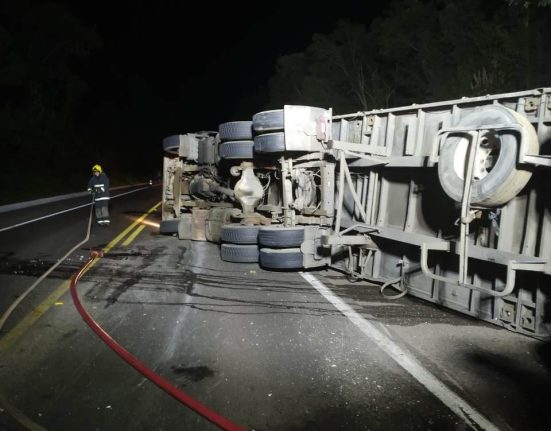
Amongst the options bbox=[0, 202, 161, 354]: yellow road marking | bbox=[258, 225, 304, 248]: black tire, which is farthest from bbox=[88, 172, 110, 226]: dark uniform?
bbox=[258, 225, 304, 248]: black tire

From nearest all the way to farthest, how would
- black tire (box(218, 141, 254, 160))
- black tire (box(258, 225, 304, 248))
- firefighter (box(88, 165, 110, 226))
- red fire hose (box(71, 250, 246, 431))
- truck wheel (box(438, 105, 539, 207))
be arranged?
red fire hose (box(71, 250, 246, 431))
truck wheel (box(438, 105, 539, 207))
black tire (box(258, 225, 304, 248))
black tire (box(218, 141, 254, 160))
firefighter (box(88, 165, 110, 226))

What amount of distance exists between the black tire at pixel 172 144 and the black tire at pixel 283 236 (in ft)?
15.8

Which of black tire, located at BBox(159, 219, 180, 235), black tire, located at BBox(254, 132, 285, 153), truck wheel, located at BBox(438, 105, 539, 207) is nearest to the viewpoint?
truck wheel, located at BBox(438, 105, 539, 207)

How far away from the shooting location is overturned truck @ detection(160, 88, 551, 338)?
4074 millimetres

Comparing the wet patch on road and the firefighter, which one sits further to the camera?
the firefighter

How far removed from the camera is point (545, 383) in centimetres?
338

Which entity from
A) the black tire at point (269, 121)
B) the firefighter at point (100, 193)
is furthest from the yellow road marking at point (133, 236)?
the black tire at point (269, 121)

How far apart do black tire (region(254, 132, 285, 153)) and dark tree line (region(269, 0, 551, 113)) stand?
28.6 ft

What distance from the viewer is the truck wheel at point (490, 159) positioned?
3.97m

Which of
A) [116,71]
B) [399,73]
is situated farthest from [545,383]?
[116,71]

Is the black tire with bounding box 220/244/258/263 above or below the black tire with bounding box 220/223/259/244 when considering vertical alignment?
below

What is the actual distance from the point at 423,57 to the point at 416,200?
1868cm

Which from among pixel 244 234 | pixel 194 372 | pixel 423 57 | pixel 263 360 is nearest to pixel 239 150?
pixel 244 234

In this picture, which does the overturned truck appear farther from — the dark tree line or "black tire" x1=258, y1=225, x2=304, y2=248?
the dark tree line
